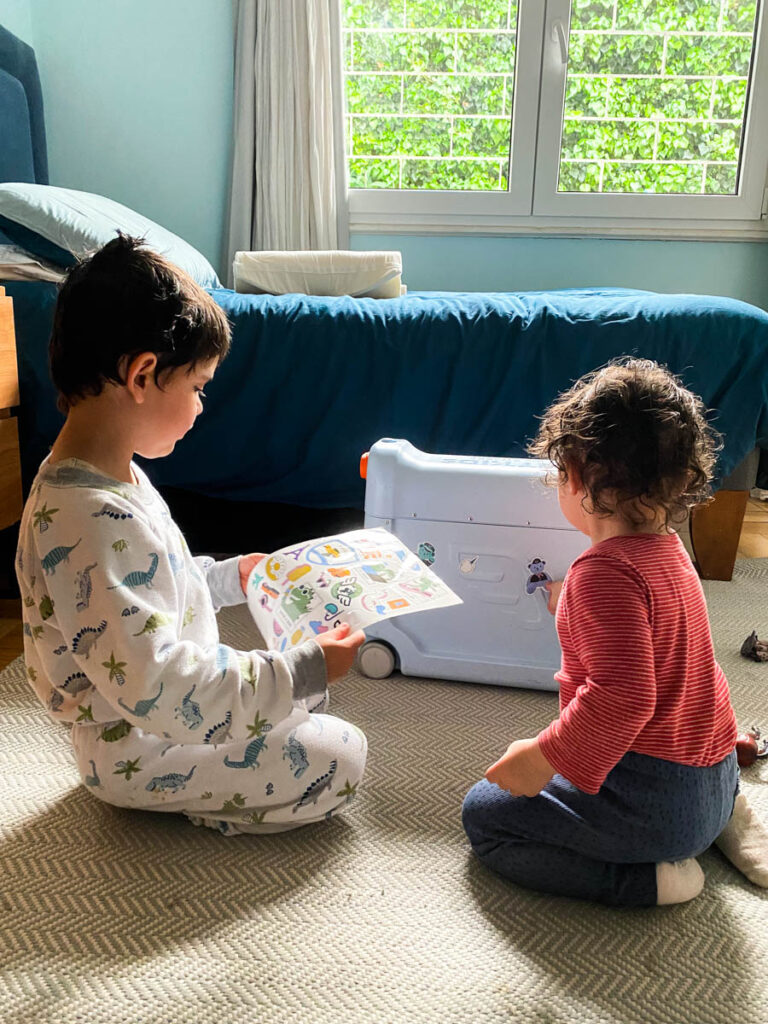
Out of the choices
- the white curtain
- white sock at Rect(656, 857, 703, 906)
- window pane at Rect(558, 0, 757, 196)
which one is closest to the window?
window pane at Rect(558, 0, 757, 196)

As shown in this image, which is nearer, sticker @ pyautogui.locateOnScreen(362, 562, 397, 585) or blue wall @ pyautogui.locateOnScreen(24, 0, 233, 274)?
sticker @ pyautogui.locateOnScreen(362, 562, 397, 585)

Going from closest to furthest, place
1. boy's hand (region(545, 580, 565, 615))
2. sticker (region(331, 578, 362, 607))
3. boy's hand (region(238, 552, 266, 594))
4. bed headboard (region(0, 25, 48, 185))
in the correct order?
1. sticker (region(331, 578, 362, 607))
2. boy's hand (region(238, 552, 266, 594))
3. boy's hand (region(545, 580, 565, 615))
4. bed headboard (region(0, 25, 48, 185))

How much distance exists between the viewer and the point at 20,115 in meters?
2.35

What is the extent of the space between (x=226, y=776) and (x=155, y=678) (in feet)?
0.66

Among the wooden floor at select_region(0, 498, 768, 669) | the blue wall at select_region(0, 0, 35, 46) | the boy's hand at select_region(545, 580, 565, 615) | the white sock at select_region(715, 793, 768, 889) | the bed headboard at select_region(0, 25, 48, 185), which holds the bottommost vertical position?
the wooden floor at select_region(0, 498, 768, 669)

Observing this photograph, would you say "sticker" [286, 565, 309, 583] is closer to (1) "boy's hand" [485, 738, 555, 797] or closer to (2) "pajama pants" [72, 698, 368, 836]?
(2) "pajama pants" [72, 698, 368, 836]

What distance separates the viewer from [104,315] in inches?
29.0

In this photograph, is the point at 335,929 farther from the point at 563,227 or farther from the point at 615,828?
the point at 563,227

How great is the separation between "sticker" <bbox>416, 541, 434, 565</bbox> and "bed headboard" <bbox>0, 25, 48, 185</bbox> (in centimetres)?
174

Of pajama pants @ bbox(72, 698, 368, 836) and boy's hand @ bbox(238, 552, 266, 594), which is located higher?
boy's hand @ bbox(238, 552, 266, 594)

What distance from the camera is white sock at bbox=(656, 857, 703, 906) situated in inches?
31.4

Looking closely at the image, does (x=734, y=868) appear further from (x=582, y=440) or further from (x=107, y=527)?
(x=107, y=527)

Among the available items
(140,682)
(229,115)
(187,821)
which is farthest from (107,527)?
(229,115)

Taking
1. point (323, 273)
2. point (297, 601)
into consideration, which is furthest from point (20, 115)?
point (297, 601)
